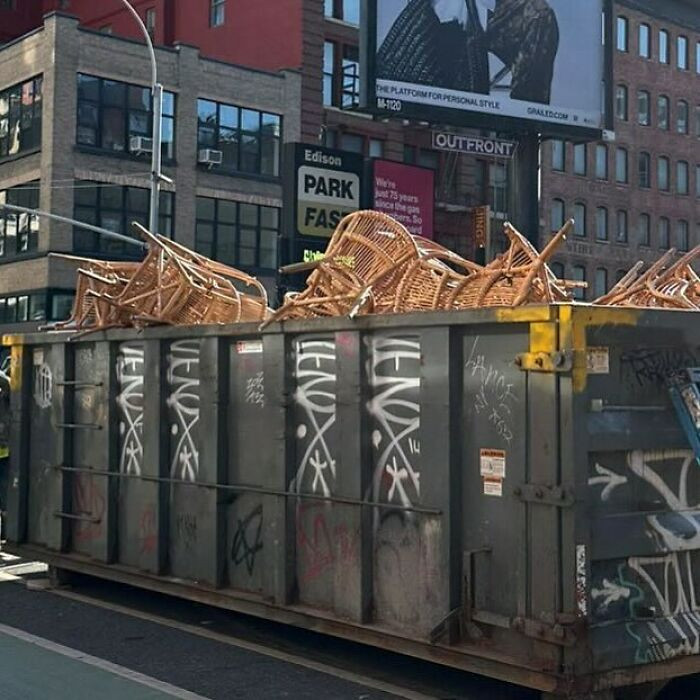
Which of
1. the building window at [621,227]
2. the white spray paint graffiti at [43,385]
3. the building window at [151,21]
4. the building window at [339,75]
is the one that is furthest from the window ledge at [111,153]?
the building window at [621,227]

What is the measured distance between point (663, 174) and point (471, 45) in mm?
35491

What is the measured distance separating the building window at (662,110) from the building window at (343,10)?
2312 centimetres

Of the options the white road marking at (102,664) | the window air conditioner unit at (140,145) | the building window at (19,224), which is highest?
the window air conditioner unit at (140,145)

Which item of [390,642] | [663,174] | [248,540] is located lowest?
[390,642]

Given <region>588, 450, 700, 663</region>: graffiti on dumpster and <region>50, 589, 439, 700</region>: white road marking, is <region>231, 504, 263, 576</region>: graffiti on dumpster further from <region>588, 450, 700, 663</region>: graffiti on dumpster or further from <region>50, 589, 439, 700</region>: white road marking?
<region>588, 450, 700, 663</region>: graffiti on dumpster

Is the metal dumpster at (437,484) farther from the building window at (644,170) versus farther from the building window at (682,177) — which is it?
the building window at (682,177)

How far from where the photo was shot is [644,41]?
59.0 meters

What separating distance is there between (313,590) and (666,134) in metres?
57.2

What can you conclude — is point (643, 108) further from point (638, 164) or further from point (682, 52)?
point (682, 52)

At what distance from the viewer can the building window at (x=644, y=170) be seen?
5928 cm

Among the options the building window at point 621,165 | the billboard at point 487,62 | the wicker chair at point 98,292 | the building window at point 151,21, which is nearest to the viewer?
the wicker chair at point 98,292

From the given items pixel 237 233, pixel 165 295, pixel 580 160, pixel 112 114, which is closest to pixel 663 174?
pixel 580 160

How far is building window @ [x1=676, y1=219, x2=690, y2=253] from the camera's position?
61.3m

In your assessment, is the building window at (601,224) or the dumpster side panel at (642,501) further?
the building window at (601,224)
